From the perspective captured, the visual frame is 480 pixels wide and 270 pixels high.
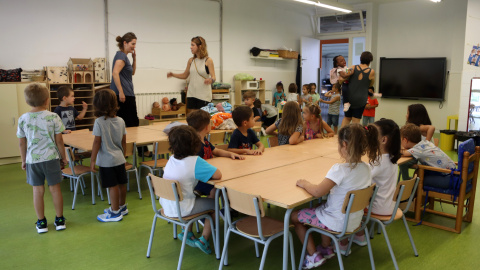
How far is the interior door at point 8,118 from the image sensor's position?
5.99 metres

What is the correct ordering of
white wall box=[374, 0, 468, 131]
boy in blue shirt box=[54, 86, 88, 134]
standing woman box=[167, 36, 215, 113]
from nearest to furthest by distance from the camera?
boy in blue shirt box=[54, 86, 88, 134] < standing woman box=[167, 36, 215, 113] < white wall box=[374, 0, 468, 131]

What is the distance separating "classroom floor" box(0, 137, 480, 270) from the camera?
2.95 meters

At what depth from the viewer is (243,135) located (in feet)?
12.4

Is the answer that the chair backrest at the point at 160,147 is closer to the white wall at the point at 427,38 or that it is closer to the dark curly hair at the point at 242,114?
the dark curly hair at the point at 242,114

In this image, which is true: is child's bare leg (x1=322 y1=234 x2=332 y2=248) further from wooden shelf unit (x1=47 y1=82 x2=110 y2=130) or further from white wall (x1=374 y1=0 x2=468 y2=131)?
white wall (x1=374 y1=0 x2=468 y2=131)

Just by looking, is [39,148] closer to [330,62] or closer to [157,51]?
[157,51]

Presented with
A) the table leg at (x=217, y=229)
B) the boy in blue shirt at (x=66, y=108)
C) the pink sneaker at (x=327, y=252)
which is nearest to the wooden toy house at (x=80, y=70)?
the boy in blue shirt at (x=66, y=108)

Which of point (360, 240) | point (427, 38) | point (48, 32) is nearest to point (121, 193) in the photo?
point (360, 240)

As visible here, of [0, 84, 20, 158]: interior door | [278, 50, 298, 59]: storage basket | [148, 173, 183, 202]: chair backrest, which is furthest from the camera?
[278, 50, 298, 59]: storage basket

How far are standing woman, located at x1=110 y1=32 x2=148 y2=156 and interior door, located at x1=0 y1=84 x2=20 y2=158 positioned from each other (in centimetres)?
183

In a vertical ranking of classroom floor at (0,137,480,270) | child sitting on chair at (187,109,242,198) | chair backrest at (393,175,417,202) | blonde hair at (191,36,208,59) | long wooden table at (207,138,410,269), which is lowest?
classroom floor at (0,137,480,270)

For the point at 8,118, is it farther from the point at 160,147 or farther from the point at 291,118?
the point at 291,118

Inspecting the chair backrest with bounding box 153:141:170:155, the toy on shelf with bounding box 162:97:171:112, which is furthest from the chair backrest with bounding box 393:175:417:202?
the toy on shelf with bounding box 162:97:171:112

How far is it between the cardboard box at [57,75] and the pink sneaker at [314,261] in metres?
5.21
